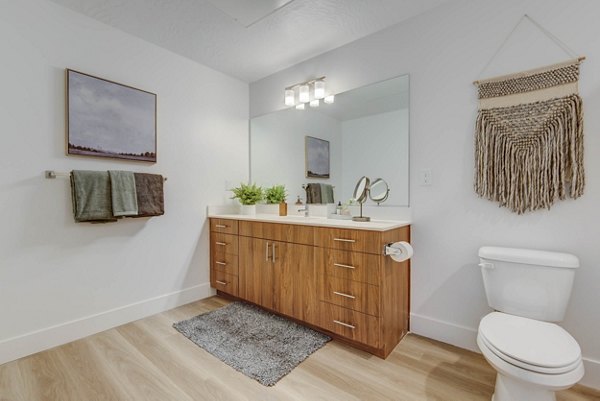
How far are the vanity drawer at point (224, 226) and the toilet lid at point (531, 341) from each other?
6.50 feet

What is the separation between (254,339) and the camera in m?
1.98

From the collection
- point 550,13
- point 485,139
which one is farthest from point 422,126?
point 550,13

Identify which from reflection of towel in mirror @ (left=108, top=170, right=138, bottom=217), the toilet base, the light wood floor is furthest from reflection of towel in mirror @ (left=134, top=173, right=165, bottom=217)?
the toilet base

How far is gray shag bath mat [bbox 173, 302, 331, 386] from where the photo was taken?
168 centimetres

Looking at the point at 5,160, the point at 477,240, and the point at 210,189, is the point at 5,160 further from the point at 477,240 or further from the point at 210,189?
the point at 477,240

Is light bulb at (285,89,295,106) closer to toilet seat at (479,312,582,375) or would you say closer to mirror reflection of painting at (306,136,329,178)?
mirror reflection of painting at (306,136,329,178)

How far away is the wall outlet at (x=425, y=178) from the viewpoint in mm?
1995

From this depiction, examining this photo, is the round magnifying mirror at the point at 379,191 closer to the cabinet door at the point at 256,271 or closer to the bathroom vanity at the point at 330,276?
the bathroom vanity at the point at 330,276

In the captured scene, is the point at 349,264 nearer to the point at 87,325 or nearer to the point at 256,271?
the point at 256,271

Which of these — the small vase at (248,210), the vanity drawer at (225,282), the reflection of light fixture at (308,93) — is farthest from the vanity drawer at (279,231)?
the reflection of light fixture at (308,93)

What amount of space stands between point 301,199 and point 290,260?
2.71ft

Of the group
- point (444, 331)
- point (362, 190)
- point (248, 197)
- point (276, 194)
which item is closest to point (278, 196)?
point (276, 194)

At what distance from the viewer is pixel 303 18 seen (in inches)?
80.7

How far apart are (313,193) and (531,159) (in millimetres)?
1635
